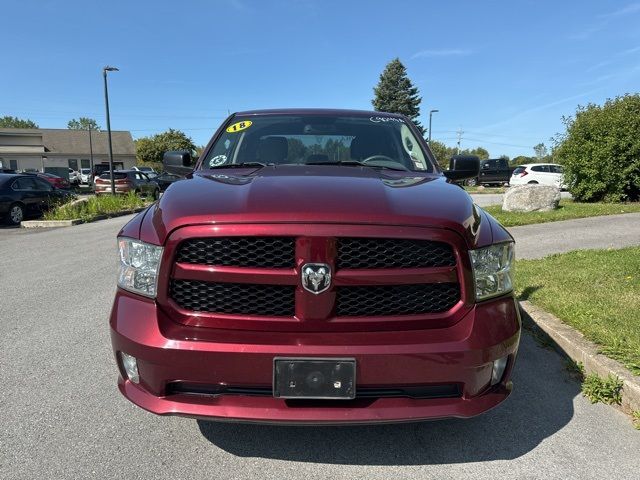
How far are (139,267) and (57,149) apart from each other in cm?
6824

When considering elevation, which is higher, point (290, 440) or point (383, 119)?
point (383, 119)

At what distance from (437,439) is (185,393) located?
138cm

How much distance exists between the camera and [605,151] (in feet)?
44.7

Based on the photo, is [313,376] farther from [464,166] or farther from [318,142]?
[464,166]

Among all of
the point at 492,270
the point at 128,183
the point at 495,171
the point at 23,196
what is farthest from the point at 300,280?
the point at 495,171

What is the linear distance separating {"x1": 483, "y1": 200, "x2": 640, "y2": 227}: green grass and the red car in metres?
9.29

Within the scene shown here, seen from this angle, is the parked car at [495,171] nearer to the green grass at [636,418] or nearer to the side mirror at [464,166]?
the side mirror at [464,166]

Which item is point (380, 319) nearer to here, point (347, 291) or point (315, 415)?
point (347, 291)

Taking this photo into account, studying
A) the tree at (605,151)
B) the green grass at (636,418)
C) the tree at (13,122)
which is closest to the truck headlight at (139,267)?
the green grass at (636,418)

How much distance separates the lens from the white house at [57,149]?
184 ft

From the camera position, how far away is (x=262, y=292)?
7.27 feet

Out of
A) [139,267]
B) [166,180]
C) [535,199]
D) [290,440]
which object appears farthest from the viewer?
[166,180]

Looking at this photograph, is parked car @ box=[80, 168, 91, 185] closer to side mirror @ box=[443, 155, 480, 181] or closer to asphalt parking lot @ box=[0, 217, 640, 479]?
asphalt parking lot @ box=[0, 217, 640, 479]

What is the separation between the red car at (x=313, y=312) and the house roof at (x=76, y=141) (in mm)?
66239
